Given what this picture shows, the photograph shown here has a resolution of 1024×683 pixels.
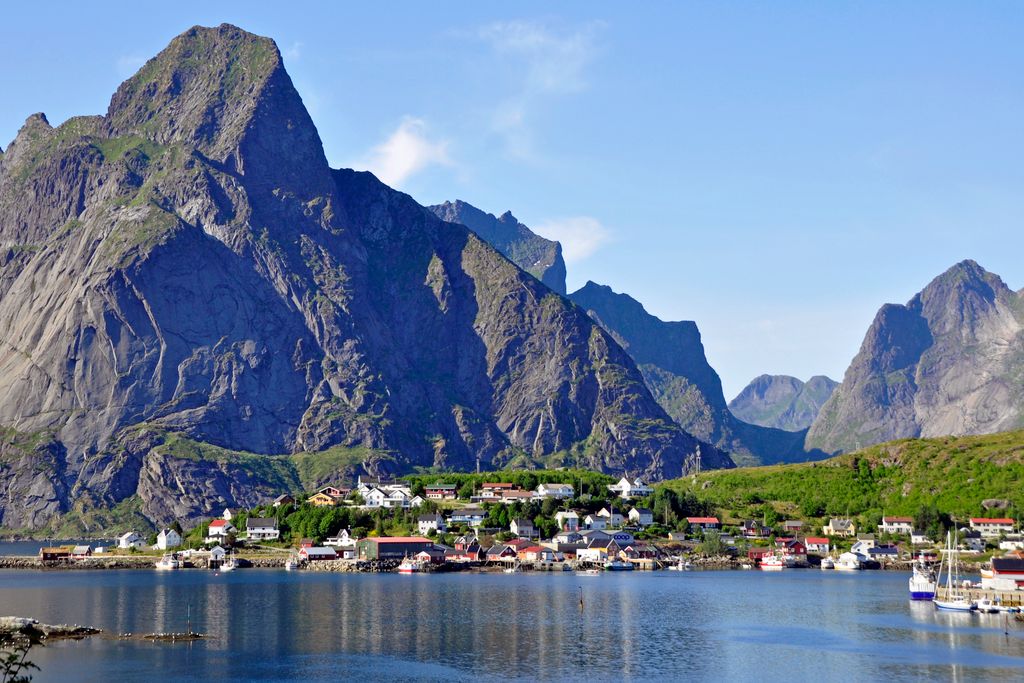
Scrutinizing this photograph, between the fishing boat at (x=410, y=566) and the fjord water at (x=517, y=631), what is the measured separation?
71.7 ft

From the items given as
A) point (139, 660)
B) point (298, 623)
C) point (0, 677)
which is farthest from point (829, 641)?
point (0, 677)

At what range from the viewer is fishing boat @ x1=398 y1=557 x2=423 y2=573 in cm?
19212

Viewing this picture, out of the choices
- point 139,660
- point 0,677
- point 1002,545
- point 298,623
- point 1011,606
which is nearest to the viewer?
point 0,677

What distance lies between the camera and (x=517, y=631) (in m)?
110

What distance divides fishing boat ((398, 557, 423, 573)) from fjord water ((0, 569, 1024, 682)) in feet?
71.7

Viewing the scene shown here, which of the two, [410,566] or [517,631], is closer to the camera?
[517,631]

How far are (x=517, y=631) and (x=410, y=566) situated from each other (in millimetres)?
85452

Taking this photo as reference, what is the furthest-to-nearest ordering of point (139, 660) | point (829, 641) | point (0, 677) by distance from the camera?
1. point (829, 641)
2. point (139, 660)
3. point (0, 677)

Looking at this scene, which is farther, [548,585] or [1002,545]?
[1002,545]

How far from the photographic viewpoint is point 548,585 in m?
Answer: 163

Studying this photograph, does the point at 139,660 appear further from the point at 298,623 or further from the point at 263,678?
the point at 298,623

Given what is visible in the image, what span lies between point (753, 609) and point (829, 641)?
2564cm

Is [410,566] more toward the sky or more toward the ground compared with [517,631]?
more toward the sky

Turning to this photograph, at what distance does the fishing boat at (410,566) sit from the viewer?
19212 centimetres
